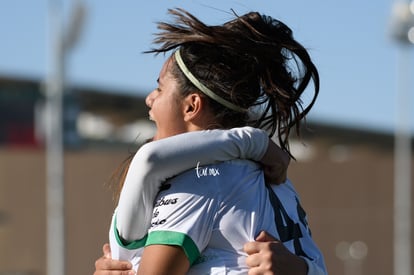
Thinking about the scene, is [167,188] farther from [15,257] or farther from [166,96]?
[15,257]

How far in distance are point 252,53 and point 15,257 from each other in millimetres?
33988

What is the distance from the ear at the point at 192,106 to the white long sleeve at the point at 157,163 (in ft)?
0.26

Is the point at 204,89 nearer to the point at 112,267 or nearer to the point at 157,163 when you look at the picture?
the point at 157,163

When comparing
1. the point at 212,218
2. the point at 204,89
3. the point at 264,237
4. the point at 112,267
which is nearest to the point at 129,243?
the point at 112,267

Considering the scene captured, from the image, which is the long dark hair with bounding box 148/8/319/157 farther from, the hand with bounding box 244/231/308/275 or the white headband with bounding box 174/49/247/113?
the hand with bounding box 244/231/308/275

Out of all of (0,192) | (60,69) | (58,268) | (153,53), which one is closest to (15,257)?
(0,192)

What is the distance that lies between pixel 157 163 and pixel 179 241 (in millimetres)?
203

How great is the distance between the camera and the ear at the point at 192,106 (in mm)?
2971

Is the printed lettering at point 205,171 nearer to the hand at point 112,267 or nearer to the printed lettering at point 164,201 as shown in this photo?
the printed lettering at point 164,201

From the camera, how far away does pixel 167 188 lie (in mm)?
2859

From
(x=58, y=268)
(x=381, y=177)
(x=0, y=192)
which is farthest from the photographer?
(x=381, y=177)

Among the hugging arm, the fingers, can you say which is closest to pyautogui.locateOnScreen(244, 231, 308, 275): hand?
the fingers

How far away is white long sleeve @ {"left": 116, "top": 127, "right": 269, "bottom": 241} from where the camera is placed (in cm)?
281

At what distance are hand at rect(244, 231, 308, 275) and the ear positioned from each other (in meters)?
0.37
